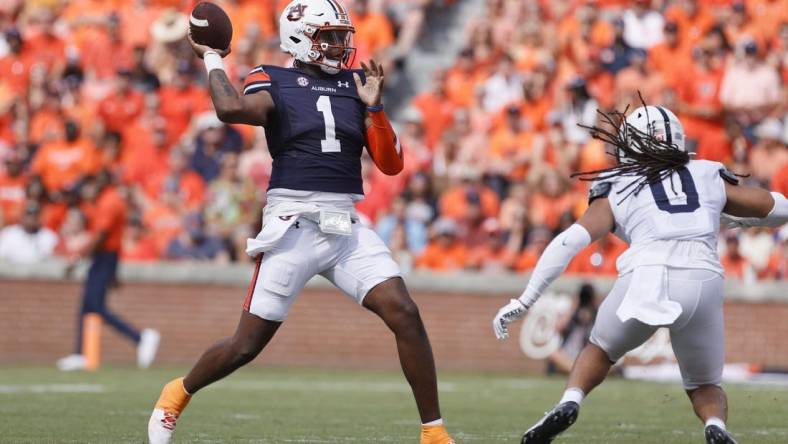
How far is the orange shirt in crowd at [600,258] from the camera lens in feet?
52.5

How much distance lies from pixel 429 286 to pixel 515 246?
1.06m

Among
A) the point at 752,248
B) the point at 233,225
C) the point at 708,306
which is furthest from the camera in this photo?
the point at 233,225

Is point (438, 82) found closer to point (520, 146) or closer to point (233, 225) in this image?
point (520, 146)

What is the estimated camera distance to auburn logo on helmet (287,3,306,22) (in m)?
7.63

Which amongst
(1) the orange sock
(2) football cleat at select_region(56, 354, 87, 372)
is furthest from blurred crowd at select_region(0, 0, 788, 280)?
(1) the orange sock

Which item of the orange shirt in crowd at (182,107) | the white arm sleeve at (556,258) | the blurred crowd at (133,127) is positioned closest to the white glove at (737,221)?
the white arm sleeve at (556,258)

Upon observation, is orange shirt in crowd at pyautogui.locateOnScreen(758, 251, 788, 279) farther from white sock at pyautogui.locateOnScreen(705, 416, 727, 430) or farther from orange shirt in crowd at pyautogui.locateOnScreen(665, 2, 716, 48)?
white sock at pyautogui.locateOnScreen(705, 416, 727, 430)

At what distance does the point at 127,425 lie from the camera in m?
9.09

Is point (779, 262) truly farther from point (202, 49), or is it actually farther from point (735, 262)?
point (202, 49)

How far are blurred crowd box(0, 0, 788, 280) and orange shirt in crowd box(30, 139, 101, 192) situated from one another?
0.03 metres

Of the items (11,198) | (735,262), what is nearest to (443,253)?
(735,262)

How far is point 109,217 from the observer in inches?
615

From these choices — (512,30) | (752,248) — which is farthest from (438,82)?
(752,248)

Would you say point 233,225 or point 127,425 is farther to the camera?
point 233,225
